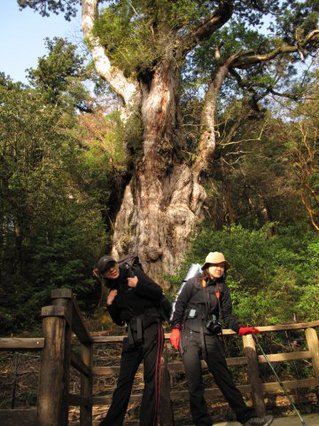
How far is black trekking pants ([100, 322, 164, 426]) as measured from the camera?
358 cm

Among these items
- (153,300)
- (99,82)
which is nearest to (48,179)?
(153,300)

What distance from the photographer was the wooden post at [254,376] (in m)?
5.15

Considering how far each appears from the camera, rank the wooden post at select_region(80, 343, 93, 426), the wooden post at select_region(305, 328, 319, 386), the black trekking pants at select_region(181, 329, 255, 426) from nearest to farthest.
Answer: the black trekking pants at select_region(181, 329, 255, 426)
the wooden post at select_region(80, 343, 93, 426)
the wooden post at select_region(305, 328, 319, 386)

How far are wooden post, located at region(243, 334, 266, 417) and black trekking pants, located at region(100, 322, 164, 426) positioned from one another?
1.98 m

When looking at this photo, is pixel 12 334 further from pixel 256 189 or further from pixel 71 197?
pixel 256 189

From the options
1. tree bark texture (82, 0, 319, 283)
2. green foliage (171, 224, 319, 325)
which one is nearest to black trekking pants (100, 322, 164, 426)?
green foliage (171, 224, 319, 325)

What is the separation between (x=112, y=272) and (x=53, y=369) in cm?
108

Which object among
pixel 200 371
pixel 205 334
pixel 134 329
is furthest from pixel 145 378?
pixel 205 334

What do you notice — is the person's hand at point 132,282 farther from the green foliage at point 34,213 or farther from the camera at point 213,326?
the green foliage at point 34,213

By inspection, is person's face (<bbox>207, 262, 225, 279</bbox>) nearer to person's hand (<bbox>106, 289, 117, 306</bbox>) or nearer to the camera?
the camera

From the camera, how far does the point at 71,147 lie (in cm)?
1395

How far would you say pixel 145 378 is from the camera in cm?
371

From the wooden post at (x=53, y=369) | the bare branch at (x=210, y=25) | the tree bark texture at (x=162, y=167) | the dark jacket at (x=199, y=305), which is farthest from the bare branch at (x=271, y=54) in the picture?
the wooden post at (x=53, y=369)

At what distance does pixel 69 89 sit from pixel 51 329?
833 inches
